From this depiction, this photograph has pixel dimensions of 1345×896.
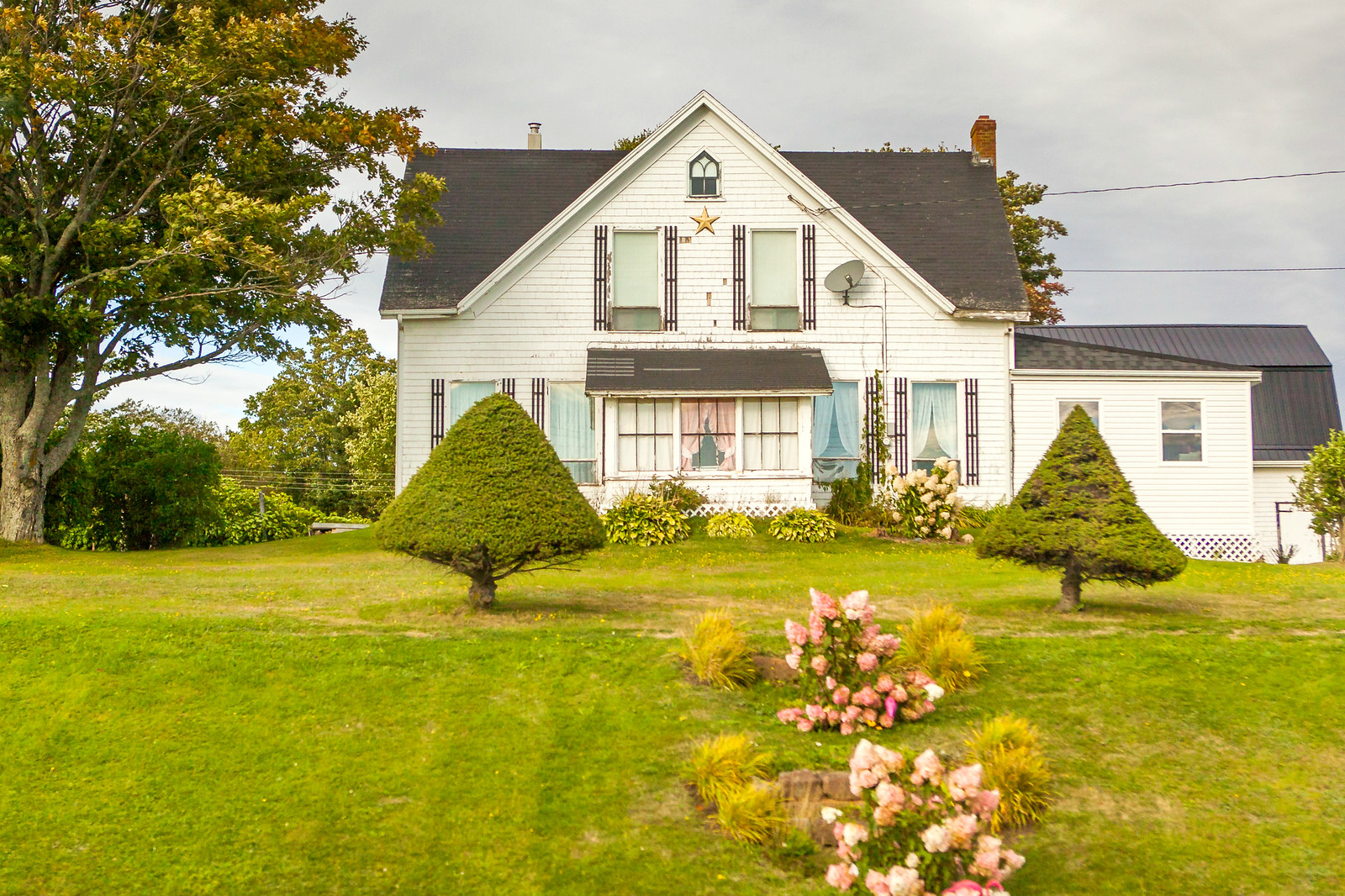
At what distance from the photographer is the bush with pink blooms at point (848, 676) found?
7.69 metres

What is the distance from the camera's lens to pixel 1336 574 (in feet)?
50.1

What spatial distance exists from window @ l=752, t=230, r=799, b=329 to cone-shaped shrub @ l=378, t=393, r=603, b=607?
40.8ft

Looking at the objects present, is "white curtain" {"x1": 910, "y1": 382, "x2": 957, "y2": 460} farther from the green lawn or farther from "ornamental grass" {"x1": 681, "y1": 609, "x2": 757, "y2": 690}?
"ornamental grass" {"x1": 681, "y1": 609, "x2": 757, "y2": 690}

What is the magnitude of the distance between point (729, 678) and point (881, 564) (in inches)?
310

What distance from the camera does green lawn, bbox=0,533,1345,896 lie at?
19.8 feet

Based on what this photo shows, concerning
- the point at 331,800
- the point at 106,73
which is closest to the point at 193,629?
the point at 331,800

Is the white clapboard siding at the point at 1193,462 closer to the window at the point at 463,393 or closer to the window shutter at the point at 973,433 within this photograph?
the window shutter at the point at 973,433

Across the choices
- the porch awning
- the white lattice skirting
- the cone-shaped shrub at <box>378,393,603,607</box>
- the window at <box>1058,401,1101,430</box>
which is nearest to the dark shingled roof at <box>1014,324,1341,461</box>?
the window at <box>1058,401,1101,430</box>

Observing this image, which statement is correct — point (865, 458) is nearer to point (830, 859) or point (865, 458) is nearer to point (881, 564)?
point (881, 564)

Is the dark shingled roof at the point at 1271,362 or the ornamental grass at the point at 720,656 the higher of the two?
the dark shingled roof at the point at 1271,362

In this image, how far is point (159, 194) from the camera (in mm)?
19547

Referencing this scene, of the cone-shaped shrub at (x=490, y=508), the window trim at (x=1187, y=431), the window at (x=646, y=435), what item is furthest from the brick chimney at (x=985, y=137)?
the cone-shaped shrub at (x=490, y=508)

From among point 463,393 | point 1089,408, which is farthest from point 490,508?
point 1089,408

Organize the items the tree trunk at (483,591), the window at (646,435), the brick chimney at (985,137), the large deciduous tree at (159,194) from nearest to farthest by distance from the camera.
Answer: the tree trunk at (483,591)
the large deciduous tree at (159,194)
the window at (646,435)
the brick chimney at (985,137)
